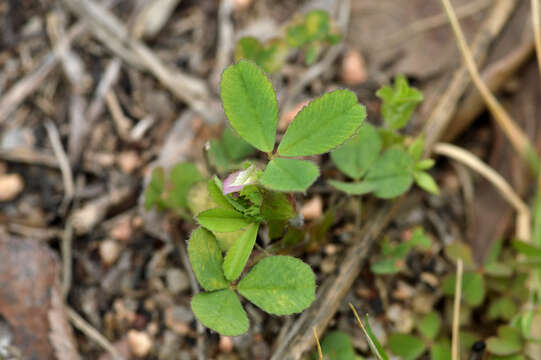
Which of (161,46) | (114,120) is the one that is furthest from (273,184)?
(161,46)

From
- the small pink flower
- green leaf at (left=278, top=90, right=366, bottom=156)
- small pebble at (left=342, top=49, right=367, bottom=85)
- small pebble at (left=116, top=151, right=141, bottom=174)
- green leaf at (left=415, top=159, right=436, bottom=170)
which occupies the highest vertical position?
green leaf at (left=278, top=90, right=366, bottom=156)

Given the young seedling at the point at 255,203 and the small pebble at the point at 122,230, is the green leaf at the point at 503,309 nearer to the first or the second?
the young seedling at the point at 255,203

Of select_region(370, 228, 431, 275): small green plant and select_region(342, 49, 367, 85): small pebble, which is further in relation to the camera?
select_region(342, 49, 367, 85): small pebble

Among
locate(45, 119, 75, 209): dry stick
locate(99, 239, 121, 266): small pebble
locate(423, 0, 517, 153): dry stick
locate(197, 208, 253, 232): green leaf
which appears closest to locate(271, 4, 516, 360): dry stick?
locate(423, 0, 517, 153): dry stick

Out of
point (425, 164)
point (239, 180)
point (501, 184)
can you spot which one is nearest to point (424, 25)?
point (501, 184)

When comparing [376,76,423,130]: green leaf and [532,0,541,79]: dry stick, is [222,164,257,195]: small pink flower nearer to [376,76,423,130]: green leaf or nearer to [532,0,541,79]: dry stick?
[376,76,423,130]: green leaf

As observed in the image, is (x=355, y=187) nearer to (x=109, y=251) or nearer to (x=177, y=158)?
(x=177, y=158)

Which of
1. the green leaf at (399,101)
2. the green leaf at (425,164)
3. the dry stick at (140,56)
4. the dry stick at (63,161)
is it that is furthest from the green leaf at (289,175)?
the dry stick at (63,161)

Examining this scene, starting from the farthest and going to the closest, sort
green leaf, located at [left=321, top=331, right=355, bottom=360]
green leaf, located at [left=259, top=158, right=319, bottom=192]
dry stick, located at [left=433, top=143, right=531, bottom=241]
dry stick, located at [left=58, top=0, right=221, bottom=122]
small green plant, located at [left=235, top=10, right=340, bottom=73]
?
dry stick, located at [left=58, top=0, right=221, bottom=122] → small green plant, located at [left=235, top=10, right=340, bottom=73] → dry stick, located at [left=433, top=143, right=531, bottom=241] → green leaf, located at [left=321, top=331, right=355, bottom=360] → green leaf, located at [left=259, top=158, right=319, bottom=192]
